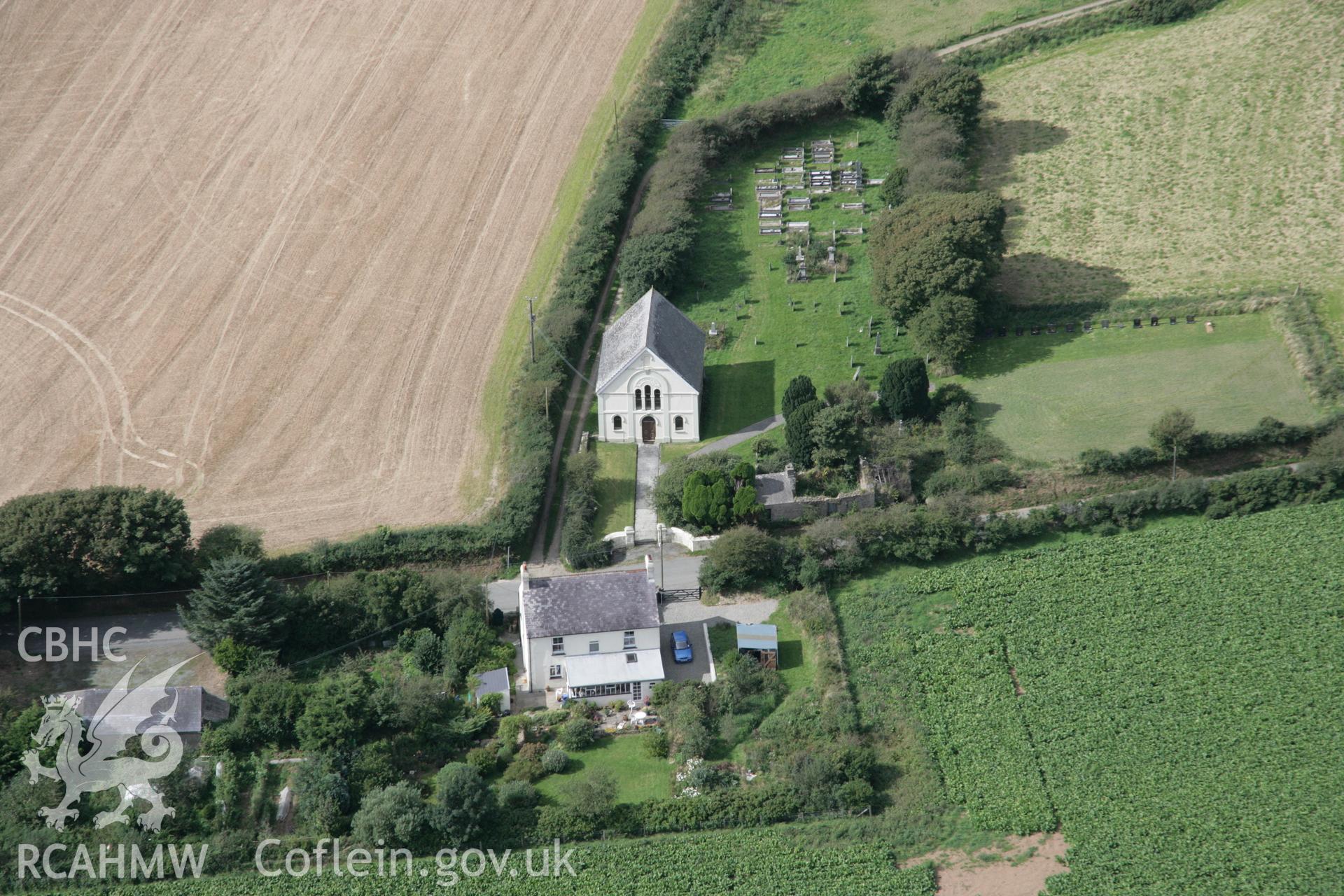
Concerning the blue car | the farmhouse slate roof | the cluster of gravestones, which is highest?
the cluster of gravestones

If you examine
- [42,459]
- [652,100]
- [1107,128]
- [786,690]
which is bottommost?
[786,690]

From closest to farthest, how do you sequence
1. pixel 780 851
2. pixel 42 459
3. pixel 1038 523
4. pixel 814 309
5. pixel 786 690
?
Result: pixel 780 851 < pixel 786 690 < pixel 1038 523 < pixel 42 459 < pixel 814 309

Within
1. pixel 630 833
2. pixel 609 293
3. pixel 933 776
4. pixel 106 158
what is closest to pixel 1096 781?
pixel 933 776

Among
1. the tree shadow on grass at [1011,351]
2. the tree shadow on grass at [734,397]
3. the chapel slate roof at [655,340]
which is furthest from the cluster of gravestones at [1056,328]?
the chapel slate roof at [655,340]

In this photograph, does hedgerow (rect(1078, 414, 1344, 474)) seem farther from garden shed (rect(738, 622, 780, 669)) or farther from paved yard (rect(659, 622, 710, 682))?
paved yard (rect(659, 622, 710, 682))

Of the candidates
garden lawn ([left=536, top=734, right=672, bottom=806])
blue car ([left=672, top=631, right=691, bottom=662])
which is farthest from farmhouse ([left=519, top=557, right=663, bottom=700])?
garden lawn ([left=536, top=734, right=672, bottom=806])

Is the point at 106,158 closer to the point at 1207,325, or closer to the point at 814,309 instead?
the point at 814,309
